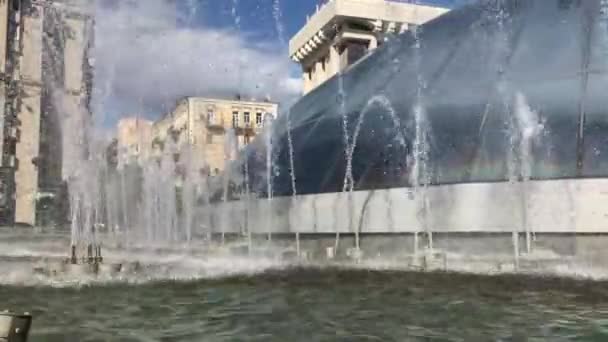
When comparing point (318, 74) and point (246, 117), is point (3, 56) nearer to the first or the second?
point (318, 74)

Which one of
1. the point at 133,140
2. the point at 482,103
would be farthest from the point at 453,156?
the point at 133,140

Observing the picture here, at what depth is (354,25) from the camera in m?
42.8

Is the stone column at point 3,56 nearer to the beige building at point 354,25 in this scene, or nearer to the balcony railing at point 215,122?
the beige building at point 354,25

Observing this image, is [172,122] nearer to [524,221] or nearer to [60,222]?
[60,222]

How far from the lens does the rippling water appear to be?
700 centimetres

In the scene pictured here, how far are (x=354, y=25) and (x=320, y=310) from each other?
3605 cm

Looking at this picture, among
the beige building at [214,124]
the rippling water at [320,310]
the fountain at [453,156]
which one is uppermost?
the beige building at [214,124]

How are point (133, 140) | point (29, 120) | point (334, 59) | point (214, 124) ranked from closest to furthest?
1. point (29, 120)
2. point (334, 59)
3. point (214, 124)
4. point (133, 140)

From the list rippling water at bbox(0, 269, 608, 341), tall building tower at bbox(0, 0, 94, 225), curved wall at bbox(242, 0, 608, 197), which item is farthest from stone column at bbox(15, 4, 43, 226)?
rippling water at bbox(0, 269, 608, 341)

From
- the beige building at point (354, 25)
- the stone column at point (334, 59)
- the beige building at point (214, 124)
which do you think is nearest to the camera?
the beige building at point (354, 25)

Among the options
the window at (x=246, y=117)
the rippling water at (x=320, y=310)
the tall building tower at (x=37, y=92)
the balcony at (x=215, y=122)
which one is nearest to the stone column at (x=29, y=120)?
the tall building tower at (x=37, y=92)

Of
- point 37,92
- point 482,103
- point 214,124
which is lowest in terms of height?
point 482,103

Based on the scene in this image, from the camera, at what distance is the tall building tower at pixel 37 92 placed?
4225cm

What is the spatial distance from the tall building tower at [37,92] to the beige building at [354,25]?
48.2 feet
